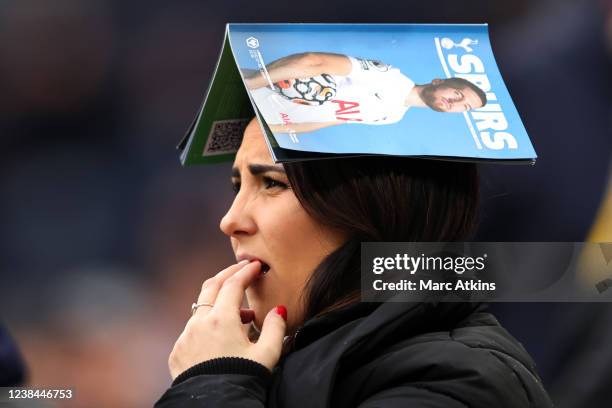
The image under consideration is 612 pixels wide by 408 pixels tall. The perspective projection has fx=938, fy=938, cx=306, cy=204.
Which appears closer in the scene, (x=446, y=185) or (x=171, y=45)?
(x=446, y=185)

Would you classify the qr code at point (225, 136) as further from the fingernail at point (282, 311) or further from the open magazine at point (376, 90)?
the fingernail at point (282, 311)

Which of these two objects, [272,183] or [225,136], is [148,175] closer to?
[225,136]

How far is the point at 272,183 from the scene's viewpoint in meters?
1.26

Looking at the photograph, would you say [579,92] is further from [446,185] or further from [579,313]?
[446,185]

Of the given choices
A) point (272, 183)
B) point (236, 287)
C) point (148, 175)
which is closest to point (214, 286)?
point (236, 287)

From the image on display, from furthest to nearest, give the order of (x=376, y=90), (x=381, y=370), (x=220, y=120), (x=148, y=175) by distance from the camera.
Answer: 1. (x=148, y=175)
2. (x=220, y=120)
3. (x=376, y=90)
4. (x=381, y=370)

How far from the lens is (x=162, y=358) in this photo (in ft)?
8.50

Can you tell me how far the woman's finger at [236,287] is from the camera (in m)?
1.20

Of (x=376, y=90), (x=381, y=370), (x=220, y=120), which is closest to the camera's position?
(x=381, y=370)

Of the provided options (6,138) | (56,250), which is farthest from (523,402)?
(6,138)

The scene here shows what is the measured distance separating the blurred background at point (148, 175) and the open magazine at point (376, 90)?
3.53ft

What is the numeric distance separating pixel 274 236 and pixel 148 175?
1556 mm

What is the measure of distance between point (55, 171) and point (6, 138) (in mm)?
175

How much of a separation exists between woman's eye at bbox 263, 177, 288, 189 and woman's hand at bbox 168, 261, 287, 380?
0.35ft
